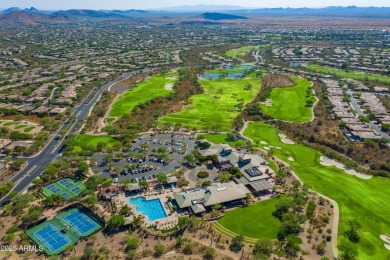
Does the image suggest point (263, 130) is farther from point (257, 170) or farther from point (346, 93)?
point (346, 93)

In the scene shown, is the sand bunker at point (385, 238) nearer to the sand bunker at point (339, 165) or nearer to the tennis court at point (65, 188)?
the sand bunker at point (339, 165)

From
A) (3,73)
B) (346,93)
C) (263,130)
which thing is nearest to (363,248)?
(263,130)

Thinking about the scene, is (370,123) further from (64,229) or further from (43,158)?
(43,158)

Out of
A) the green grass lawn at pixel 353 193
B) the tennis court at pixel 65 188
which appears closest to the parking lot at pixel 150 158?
the tennis court at pixel 65 188

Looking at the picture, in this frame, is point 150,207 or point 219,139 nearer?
point 150,207

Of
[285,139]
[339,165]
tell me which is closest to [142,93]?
[285,139]

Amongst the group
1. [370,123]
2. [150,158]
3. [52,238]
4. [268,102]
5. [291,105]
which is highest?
[268,102]
